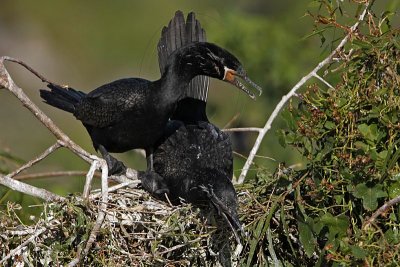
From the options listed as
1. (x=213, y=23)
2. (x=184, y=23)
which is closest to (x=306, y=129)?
(x=184, y=23)

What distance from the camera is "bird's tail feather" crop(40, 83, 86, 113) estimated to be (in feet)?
19.0

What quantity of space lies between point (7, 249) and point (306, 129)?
1.55m

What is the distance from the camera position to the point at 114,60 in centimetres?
1689

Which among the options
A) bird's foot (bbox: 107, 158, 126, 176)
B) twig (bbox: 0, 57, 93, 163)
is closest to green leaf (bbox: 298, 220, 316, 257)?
twig (bbox: 0, 57, 93, 163)

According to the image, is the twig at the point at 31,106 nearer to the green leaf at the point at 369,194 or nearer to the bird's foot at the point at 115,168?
the bird's foot at the point at 115,168

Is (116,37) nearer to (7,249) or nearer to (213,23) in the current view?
(213,23)

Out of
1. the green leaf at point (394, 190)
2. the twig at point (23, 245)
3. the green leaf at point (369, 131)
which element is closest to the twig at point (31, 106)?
the twig at point (23, 245)

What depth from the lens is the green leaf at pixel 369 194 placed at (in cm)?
397

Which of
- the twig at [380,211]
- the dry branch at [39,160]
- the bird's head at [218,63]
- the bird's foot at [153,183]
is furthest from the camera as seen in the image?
the bird's head at [218,63]

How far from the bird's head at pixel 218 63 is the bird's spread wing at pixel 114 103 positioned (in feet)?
1.27

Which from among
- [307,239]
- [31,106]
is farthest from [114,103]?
[307,239]

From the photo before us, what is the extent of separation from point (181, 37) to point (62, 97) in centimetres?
90

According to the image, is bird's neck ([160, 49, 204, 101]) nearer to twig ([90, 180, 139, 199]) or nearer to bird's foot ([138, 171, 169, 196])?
bird's foot ([138, 171, 169, 196])

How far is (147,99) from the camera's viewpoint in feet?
17.9
